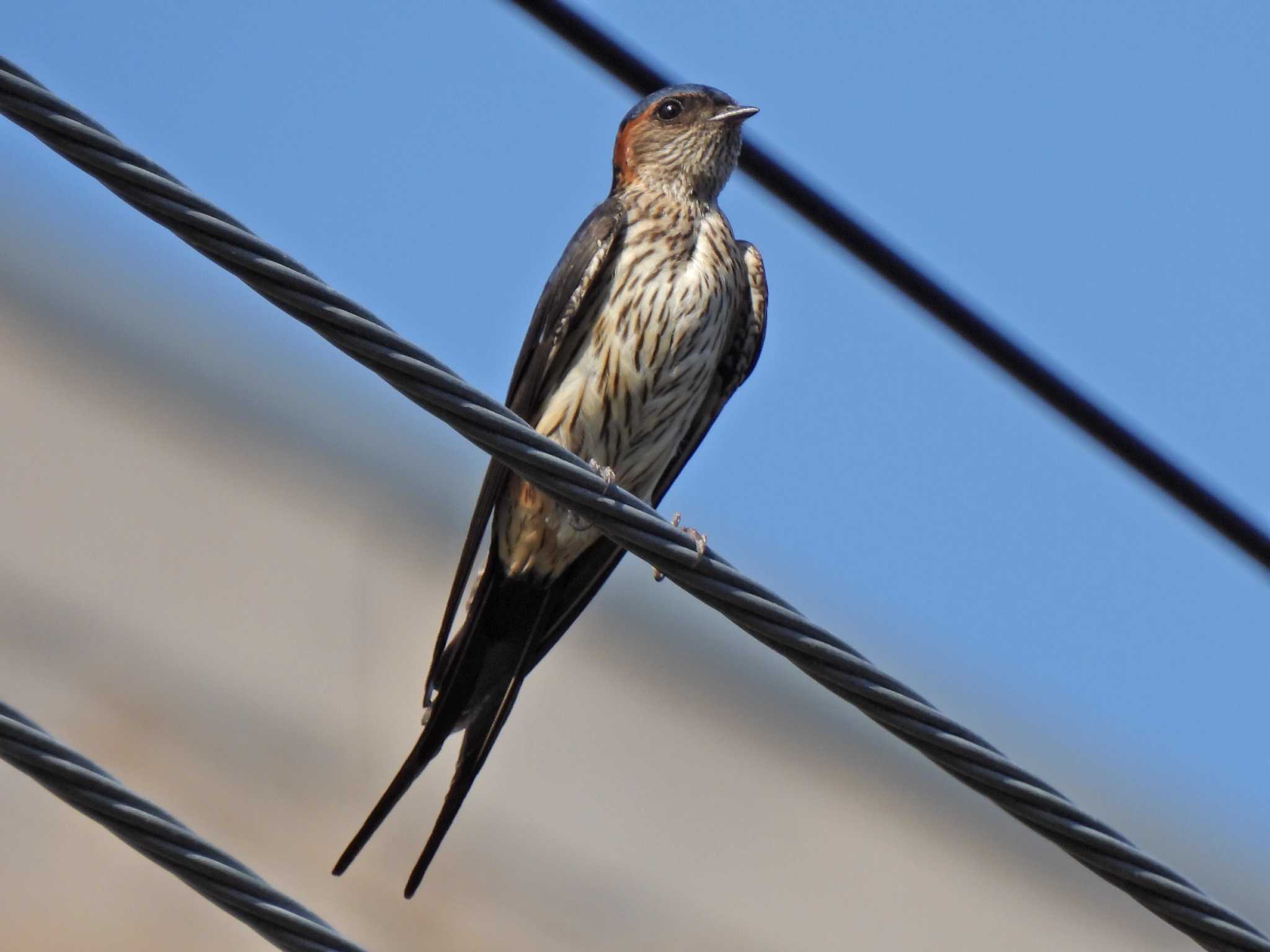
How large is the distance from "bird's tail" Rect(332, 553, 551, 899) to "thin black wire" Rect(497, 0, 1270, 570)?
4.73 ft

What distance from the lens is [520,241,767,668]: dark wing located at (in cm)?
503

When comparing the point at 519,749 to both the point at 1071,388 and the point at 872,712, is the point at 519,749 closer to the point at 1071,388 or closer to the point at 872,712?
the point at 1071,388

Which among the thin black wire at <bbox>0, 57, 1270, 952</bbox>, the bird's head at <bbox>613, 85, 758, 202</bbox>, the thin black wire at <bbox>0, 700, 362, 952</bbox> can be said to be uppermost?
the bird's head at <bbox>613, 85, 758, 202</bbox>

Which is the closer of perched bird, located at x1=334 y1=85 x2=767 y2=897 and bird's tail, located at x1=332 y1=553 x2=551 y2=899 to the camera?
bird's tail, located at x1=332 y1=553 x2=551 y2=899

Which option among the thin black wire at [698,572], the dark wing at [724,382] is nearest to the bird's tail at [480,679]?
the dark wing at [724,382]

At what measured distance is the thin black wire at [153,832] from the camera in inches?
89.0

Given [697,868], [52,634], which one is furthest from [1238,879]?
[52,634]

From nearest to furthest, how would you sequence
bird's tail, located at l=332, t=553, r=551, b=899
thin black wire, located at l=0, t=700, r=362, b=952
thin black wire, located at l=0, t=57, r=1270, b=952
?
1. thin black wire, located at l=0, t=700, r=362, b=952
2. thin black wire, located at l=0, t=57, r=1270, b=952
3. bird's tail, located at l=332, t=553, r=551, b=899

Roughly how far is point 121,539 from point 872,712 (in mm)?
8215

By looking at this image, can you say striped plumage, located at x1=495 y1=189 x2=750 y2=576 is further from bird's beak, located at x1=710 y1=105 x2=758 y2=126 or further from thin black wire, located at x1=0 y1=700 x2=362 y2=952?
thin black wire, located at x1=0 y1=700 x2=362 y2=952

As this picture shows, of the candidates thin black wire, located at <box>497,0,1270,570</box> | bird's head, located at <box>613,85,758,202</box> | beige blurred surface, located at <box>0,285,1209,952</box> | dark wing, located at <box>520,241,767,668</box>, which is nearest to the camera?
thin black wire, located at <box>497,0,1270,570</box>

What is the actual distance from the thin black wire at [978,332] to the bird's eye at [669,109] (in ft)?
6.99

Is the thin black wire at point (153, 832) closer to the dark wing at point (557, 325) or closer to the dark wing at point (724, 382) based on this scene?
the dark wing at point (557, 325)

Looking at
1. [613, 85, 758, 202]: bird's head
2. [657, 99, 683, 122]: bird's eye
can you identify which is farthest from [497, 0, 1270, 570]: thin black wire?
[657, 99, 683, 122]: bird's eye
